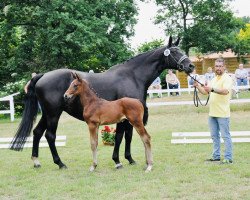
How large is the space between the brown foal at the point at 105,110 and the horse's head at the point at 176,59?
3.74ft

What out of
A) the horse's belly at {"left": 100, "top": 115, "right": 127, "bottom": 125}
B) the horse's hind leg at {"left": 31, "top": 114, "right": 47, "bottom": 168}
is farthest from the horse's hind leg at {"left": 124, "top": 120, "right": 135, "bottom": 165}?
the horse's hind leg at {"left": 31, "top": 114, "right": 47, "bottom": 168}

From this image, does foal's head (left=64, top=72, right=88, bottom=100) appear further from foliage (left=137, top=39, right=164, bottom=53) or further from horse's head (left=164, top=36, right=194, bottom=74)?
foliage (left=137, top=39, right=164, bottom=53)

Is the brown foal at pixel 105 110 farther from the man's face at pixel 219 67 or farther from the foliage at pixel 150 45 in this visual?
the foliage at pixel 150 45

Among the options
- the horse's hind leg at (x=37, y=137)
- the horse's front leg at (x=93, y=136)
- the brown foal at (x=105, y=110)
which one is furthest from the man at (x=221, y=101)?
the horse's hind leg at (x=37, y=137)

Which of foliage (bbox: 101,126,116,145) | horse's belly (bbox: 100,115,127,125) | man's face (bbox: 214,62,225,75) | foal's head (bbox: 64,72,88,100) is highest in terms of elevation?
man's face (bbox: 214,62,225,75)

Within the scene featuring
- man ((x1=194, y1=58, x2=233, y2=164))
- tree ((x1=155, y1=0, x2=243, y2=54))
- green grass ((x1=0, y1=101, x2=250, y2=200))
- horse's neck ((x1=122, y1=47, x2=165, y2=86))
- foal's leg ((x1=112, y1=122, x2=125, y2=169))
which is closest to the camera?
green grass ((x1=0, y1=101, x2=250, y2=200))

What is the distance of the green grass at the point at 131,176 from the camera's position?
6062mm

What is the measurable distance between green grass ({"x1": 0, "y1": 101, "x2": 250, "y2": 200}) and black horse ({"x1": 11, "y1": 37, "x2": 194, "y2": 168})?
519 millimetres

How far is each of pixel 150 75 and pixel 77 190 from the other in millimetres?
2802

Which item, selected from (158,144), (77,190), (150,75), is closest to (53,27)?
(158,144)

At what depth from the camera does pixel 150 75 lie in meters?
8.16

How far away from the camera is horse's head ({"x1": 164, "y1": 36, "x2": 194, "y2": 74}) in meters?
8.02

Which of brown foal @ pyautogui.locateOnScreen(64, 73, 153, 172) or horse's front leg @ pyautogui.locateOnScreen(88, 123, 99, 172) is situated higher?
brown foal @ pyautogui.locateOnScreen(64, 73, 153, 172)

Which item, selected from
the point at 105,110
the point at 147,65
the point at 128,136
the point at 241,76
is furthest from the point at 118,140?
the point at 241,76
